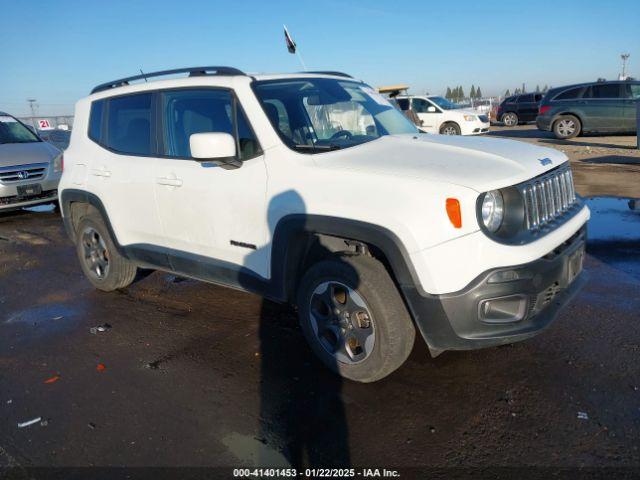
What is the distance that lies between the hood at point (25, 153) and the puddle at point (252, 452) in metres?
8.36

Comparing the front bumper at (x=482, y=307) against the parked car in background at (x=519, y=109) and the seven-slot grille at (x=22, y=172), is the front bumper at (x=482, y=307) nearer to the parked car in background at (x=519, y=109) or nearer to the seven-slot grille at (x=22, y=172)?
the seven-slot grille at (x=22, y=172)

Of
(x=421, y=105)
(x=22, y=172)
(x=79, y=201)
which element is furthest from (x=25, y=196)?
(x=421, y=105)

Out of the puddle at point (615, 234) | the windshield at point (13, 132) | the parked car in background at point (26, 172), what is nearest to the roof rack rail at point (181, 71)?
the puddle at point (615, 234)

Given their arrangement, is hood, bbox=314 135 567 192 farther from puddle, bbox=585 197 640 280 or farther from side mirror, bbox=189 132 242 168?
puddle, bbox=585 197 640 280

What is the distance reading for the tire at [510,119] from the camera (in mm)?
25984

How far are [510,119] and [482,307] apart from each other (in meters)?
25.8

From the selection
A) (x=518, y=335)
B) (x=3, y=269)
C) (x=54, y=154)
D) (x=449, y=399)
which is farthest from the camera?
(x=54, y=154)

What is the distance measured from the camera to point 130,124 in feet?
14.6

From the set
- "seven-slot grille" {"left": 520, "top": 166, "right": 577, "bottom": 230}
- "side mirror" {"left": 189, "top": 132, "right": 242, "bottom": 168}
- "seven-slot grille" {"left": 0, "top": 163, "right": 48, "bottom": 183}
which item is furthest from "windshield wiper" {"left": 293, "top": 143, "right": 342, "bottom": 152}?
"seven-slot grille" {"left": 0, "top": 163, "right": 48, "bottom": 183}

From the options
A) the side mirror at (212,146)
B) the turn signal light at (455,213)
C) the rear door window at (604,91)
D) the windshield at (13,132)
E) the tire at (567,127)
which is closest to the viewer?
the turn signal light at (455,213)

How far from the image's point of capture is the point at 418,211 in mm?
2684

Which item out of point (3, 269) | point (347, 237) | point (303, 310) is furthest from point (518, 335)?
point (3, 269)

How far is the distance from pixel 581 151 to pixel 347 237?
13.3 m

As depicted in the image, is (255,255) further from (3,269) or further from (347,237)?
(3,269)
